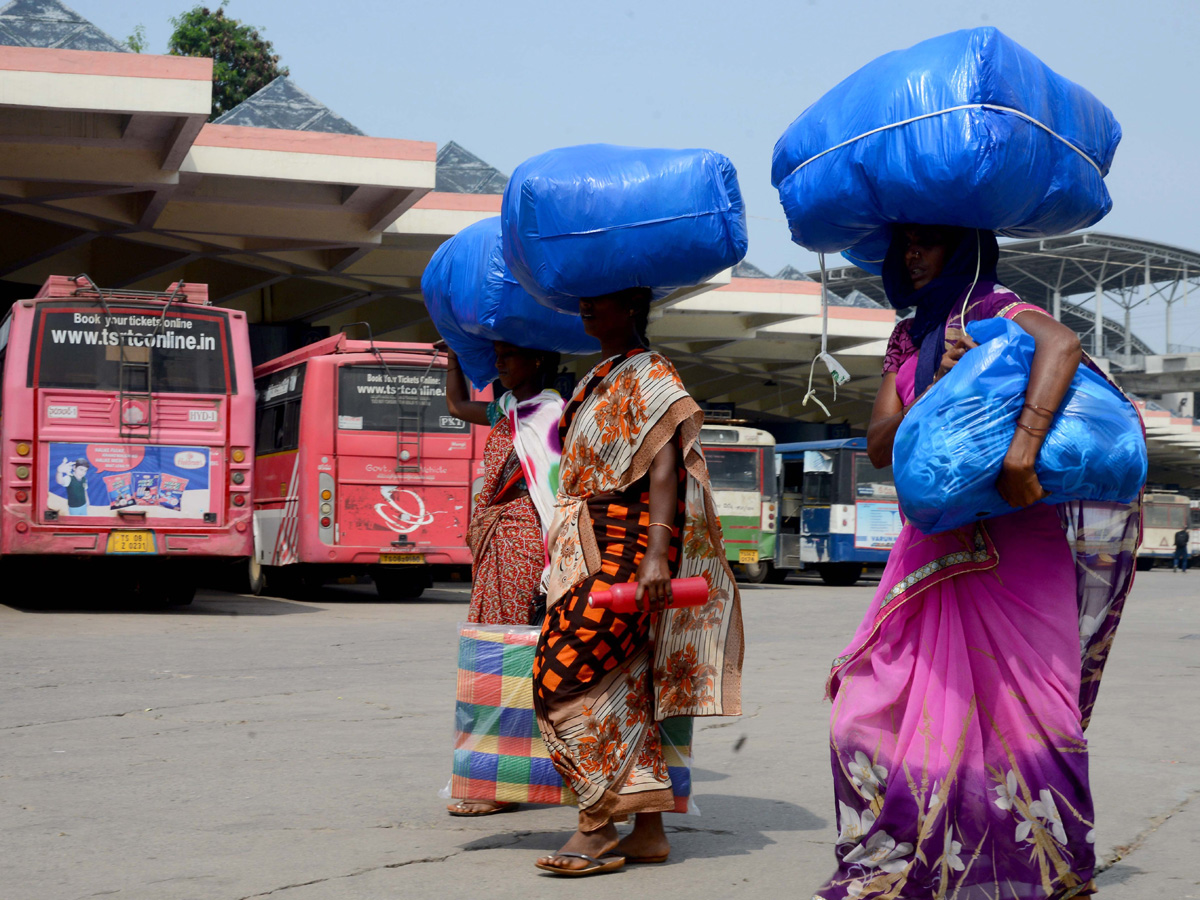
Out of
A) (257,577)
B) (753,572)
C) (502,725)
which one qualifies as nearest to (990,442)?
(502,725)

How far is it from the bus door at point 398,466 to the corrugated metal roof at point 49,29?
5.32 metres

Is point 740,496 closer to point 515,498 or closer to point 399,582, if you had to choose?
point 399,582

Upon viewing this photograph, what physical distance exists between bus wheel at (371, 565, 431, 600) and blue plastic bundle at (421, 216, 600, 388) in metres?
11.8

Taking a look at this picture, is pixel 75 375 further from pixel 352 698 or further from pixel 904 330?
pixel 904 330

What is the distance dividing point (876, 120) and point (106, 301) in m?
11.7

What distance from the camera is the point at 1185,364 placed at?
206 ft

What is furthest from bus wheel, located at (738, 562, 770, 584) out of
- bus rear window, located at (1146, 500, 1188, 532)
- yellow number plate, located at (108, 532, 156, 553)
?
bus rear window, located at (1146, 500, 1188, 532)

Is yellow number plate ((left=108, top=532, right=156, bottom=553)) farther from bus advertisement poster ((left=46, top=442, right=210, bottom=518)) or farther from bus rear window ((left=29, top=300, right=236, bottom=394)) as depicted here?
bus rear window ((left=29, top=300, right=236, bottom=394))

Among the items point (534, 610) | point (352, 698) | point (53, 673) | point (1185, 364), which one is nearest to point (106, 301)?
point (53, 673)

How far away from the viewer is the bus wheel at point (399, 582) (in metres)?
17.2

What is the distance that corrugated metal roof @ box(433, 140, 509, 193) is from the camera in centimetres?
2361

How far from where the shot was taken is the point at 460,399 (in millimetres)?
5469

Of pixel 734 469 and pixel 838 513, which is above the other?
A: pixel 734 469

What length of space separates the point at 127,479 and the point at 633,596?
1040cm
